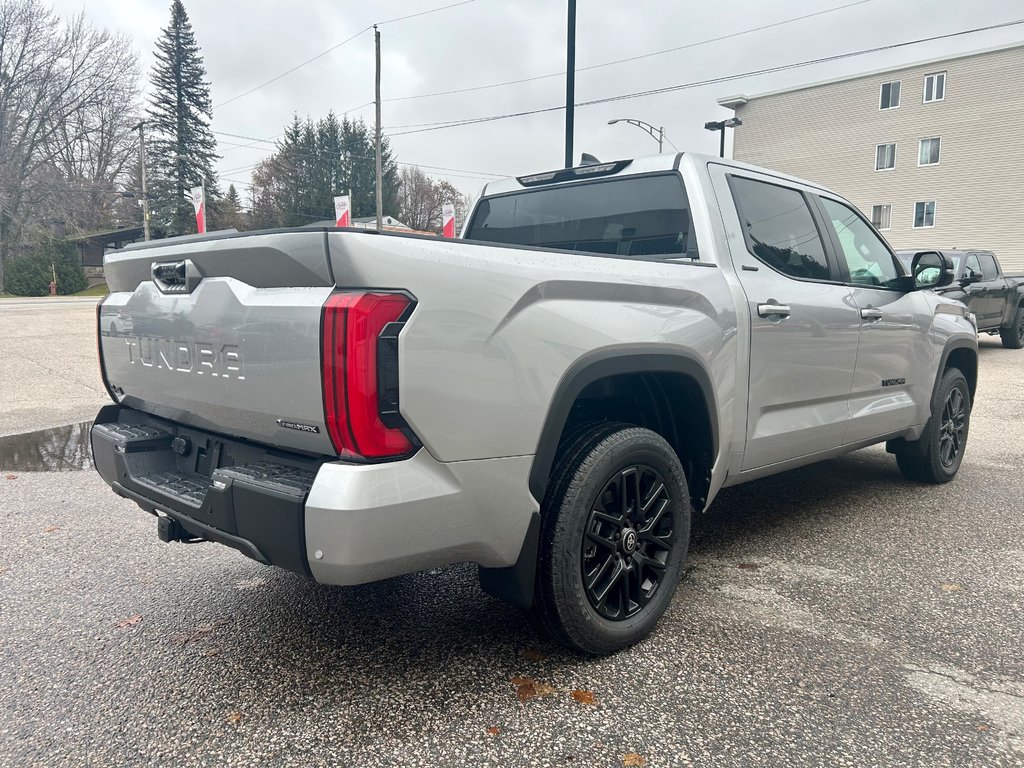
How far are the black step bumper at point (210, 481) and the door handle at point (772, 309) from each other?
2067mm

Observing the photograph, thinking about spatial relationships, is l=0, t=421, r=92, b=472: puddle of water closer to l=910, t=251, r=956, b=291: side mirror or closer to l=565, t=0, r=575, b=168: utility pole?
l=910, t=251, r=956, b=291: side mirror

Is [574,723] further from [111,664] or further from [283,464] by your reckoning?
[111,664]

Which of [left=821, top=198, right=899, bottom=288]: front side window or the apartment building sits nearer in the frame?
[left=821, top=198, right=899, bottom=288]: front side window

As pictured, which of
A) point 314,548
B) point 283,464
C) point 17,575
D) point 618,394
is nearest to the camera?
point 314,548

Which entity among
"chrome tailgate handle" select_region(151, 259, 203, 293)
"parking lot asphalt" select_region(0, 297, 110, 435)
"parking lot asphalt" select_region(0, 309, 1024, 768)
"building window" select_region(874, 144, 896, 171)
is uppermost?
"building window" select_region(874, 144, 896, 171)

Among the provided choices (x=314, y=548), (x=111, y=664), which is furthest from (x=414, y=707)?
(x=111, y=664)

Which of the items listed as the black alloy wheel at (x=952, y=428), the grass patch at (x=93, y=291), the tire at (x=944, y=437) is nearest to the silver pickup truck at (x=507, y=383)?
the tire at (x=944, y=437)

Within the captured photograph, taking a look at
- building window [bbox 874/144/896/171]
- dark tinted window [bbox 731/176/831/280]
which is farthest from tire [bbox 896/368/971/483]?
building window [bbox 874/144/896/171]

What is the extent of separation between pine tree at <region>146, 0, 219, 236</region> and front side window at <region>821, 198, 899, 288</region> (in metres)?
55.6

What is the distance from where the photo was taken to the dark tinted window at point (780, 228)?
3.46 m

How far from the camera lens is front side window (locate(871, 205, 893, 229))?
37250 mm

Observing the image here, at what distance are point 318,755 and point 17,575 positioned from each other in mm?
2253

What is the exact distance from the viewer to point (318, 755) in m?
2.12

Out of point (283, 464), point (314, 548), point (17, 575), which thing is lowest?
point (17, 575)
